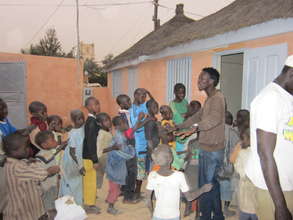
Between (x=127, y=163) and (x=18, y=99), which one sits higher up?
(x=18, y=99)

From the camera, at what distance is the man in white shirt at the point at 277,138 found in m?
1.51

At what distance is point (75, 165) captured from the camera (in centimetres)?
352

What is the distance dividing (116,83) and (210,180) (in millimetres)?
10233

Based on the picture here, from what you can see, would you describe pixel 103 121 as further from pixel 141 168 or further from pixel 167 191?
pixel 167 191

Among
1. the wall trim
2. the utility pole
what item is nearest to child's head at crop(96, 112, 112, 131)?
the wall trim

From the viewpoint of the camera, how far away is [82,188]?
3.63m

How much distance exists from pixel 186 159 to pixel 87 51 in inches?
1325

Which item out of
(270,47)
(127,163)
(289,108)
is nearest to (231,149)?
(127,163)

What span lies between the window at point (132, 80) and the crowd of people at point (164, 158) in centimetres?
551

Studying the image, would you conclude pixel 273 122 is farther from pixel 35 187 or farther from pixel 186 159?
pixel 186 159

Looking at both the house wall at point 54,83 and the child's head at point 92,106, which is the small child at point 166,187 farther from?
the house wall at point 54,83

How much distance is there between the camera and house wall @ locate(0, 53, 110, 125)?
1070 cm

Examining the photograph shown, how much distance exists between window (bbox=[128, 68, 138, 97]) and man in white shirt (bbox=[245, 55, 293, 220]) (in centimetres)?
831

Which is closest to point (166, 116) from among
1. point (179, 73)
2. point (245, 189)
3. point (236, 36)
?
point (245, 189)
